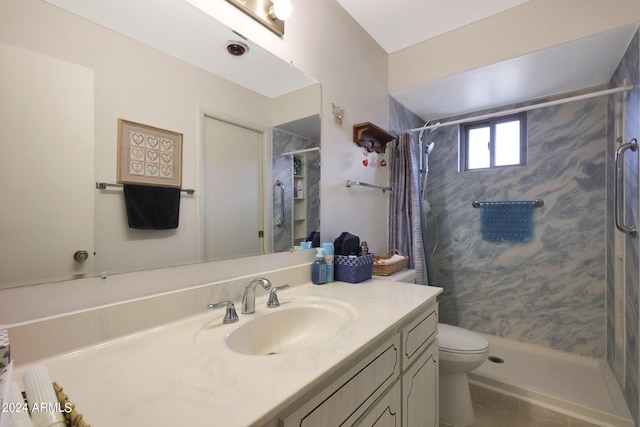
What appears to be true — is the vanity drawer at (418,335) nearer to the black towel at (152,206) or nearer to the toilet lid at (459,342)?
the toilet lid at (459,342)

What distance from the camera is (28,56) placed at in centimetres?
69

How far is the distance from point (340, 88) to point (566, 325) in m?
2.52

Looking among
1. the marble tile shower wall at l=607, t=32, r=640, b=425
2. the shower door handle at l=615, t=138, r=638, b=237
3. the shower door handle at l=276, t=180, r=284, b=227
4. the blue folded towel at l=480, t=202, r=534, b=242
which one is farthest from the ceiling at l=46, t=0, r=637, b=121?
the blue folded towel at l=480, t=202, r=534, b=242

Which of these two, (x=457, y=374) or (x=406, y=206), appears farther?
(x=406, y=206)

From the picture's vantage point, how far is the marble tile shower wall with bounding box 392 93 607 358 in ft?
7.02

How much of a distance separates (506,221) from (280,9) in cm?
237

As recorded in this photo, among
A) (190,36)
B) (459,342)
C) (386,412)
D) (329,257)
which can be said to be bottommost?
(459,342)

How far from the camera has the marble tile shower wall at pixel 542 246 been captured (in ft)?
7.02

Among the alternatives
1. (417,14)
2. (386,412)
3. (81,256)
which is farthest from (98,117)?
(417,14)

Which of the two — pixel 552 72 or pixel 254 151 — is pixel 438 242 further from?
pixel 254 151

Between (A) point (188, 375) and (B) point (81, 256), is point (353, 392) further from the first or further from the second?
(B) point (81, 256)

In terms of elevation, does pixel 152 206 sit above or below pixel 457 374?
above

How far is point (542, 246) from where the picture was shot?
232cm

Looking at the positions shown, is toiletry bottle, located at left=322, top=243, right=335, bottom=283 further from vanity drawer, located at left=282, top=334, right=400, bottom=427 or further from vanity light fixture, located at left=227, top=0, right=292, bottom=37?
vanity light fixture, located at left=227, top=0, right=292, bottom=37
